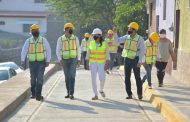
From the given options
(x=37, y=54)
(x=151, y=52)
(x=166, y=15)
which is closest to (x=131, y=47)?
(x=151, y=52)

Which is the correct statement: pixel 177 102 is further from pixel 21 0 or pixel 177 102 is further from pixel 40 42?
pixel 21 0

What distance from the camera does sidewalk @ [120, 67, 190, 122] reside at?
31.9ft

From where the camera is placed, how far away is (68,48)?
12984mm

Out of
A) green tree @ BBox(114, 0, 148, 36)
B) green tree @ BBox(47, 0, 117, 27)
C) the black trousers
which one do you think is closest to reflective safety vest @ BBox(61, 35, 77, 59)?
the black trousers

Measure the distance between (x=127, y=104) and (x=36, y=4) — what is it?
155 feet

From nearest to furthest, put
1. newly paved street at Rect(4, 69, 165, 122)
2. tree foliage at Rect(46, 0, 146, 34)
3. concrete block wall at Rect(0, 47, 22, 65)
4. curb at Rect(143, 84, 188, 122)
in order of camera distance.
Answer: curb at Rect(143, 84, 188, 122)
newly paved street at Rect(4, 69, 165, 122)
concrete block wall at Rect(0, 47, 22, 65)
tree foliage at Rect(46, 0, 146, 34)

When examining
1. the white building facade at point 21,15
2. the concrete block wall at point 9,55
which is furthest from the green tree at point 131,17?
the white building facade at point 21,15

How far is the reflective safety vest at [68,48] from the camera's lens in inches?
511

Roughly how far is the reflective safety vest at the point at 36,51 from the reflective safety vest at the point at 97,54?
1.21 meters

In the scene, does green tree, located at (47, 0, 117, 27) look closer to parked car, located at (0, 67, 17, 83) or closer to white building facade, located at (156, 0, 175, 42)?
white building facade, located at (156, 0, 175, 42)

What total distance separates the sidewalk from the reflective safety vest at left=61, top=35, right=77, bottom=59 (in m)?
2.22

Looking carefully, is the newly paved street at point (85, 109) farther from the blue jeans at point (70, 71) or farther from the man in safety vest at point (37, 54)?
the man in safety vest at point (37, 54)

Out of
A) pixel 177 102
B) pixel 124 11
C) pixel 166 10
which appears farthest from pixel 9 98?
pixel 124 11

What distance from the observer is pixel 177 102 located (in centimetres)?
1159
